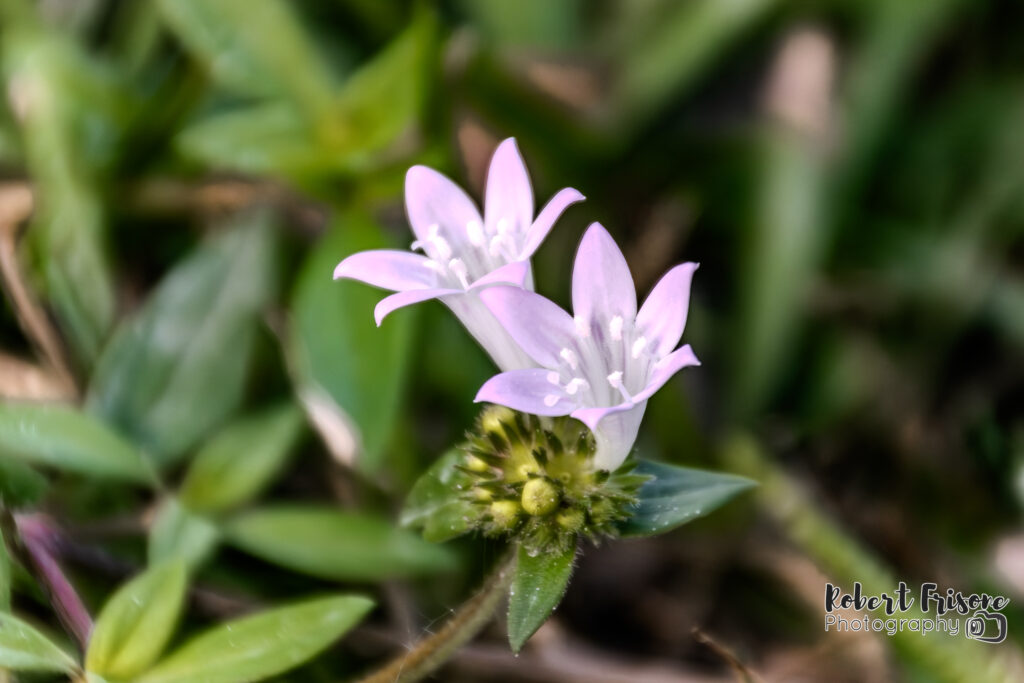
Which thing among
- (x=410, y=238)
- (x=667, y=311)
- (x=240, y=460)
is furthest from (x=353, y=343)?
(x=667, y=311)

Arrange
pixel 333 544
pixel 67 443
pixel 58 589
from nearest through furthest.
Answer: pixel 58 589 → pixel 67 443 → pixel 333 544

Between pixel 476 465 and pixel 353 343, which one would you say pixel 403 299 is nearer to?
pixel 476 465

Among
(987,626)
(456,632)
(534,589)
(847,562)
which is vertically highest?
(534,589)

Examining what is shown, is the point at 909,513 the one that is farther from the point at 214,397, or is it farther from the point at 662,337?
the point at 214,397

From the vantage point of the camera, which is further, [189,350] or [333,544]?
[189,350]

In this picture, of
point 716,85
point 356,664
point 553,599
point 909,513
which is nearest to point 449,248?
point 553,599

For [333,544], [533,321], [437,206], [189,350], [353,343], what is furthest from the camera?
[189,350]

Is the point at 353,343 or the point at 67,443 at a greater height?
the point at 353,343
